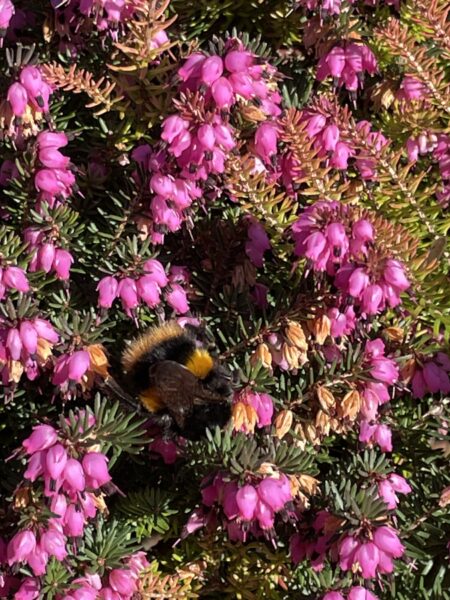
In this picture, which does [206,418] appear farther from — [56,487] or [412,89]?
[412,89]

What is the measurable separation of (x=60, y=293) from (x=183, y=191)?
1.63ft

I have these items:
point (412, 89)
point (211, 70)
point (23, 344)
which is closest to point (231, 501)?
point (23, 344)

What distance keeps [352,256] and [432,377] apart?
493 millimetres

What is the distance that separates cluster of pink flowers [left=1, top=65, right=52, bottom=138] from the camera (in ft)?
7.67

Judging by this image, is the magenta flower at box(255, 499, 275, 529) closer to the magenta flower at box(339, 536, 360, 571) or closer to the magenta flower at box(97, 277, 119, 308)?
the magenta flower at box(339, 536, 360, 571)

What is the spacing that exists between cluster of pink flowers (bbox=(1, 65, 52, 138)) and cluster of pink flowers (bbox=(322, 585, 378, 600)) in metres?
1.37

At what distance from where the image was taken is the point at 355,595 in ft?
7.34

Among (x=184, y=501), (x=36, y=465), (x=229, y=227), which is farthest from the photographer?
(x=184, y=501)

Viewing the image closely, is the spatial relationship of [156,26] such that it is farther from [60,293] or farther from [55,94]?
[60,293]

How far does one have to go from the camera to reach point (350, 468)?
2613mm

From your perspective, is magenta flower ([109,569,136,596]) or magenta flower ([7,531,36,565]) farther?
magenta flower ([109,569,136,596])

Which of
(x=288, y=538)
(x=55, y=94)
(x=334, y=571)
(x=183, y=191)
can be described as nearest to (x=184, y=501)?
(x=288, y=538)

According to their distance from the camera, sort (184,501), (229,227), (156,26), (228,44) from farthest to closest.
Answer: (184,501)
(229,227)
(156,26)
(228,44)

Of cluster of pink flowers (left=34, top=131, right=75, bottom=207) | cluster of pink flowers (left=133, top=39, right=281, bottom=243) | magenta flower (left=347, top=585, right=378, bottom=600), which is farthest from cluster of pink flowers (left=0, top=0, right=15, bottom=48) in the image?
magenta flower (left=347, top=585, right=378, bottom=600)
